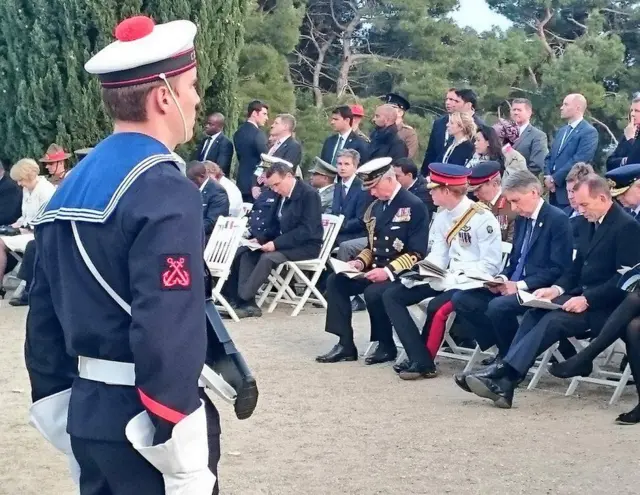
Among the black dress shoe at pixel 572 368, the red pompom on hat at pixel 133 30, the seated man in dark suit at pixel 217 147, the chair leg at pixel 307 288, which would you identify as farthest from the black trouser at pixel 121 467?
the seated man in dark suit at pixel 217 147

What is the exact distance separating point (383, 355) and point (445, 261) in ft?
2.97

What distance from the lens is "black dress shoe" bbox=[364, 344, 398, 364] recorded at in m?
8.55

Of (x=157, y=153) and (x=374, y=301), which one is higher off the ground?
(x=157, y=153)

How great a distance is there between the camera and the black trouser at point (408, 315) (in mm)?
8008

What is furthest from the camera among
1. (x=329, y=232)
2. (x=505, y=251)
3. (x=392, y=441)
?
(x=329, y=232)

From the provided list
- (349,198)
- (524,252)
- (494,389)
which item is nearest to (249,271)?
(349,198)

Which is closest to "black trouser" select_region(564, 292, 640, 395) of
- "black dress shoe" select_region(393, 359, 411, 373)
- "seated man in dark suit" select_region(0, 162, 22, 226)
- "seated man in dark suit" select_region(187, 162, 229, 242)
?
"black dress shoe" select_region(393, 359, 411, 373)

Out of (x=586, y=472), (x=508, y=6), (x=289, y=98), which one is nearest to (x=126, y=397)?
(x=586, y=472)

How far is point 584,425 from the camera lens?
6.52m

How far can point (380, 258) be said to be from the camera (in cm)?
870

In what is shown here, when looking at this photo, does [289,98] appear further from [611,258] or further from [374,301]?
[611,258]

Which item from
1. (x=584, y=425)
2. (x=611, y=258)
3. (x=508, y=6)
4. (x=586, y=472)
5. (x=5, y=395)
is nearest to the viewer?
(x=586, y=472)

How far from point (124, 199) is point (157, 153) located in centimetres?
15

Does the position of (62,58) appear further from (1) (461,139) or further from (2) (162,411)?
(2) (162,411)
